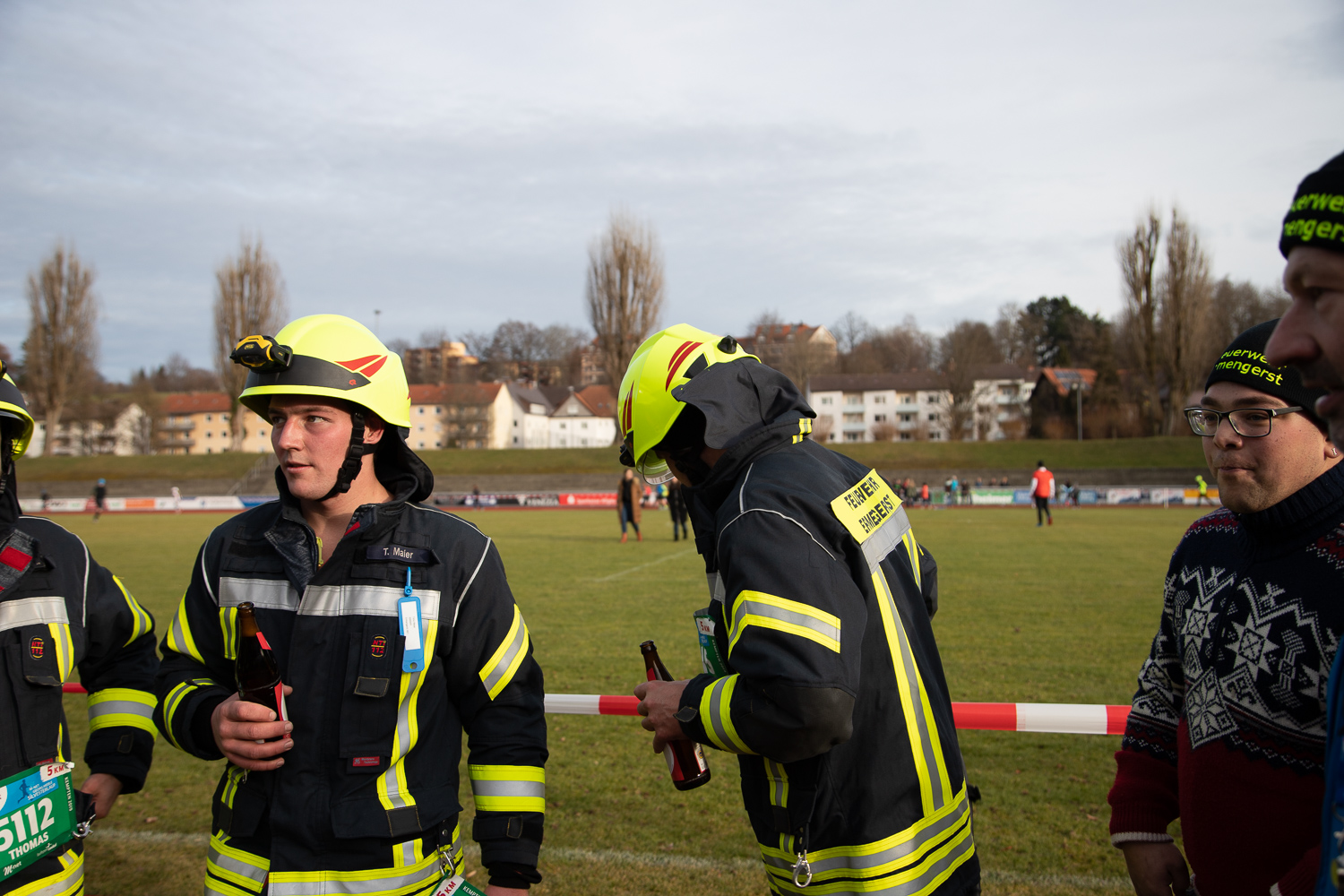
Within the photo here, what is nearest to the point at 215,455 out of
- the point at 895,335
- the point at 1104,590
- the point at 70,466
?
the point at 70,466

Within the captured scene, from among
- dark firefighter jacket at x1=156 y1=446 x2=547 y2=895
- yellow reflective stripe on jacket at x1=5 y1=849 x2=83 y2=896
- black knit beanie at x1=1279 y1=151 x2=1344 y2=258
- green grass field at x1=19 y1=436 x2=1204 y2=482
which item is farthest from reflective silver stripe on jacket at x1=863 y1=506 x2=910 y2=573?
green grass field at x1=19 y1=436 x2=1204 y2=482

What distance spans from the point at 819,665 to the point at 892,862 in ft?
2.10

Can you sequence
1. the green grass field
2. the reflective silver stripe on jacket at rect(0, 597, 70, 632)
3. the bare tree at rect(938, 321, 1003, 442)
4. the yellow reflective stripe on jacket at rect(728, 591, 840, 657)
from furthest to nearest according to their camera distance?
1. the bare tree at rect(938, 321, 1003, 442)
2. the green grass field
3. the reflective silver stripe on jacket at rect(0, 597, 70, 632)
4. the yellow reflective stripe on jacket at rect(728, 591, 840, 657)

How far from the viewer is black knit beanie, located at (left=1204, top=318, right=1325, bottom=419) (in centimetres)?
223

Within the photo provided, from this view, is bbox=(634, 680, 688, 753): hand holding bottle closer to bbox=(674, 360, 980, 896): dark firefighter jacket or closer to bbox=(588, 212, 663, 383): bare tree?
bbox=(674, 360, 980, 896): dark firefighter jacket

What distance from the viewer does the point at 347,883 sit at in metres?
2.24

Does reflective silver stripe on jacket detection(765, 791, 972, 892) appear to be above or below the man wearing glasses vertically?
below

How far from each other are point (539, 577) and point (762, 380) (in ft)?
45.3

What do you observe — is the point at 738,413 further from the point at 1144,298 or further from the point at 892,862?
the point at 1144,298

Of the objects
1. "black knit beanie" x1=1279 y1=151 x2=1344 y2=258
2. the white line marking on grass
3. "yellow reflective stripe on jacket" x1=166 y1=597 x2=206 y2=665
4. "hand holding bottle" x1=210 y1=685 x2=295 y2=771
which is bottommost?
the white line marking on grass

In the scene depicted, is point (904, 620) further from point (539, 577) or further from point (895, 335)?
point (895, 335)

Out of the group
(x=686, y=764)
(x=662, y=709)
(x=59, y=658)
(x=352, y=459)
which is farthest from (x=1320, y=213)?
(x=59, y=658)

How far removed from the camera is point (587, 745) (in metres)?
6.41

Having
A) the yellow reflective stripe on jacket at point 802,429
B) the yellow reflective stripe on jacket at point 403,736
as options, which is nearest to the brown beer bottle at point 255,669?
the yellow reflective stripe on jacket at point 403,736
